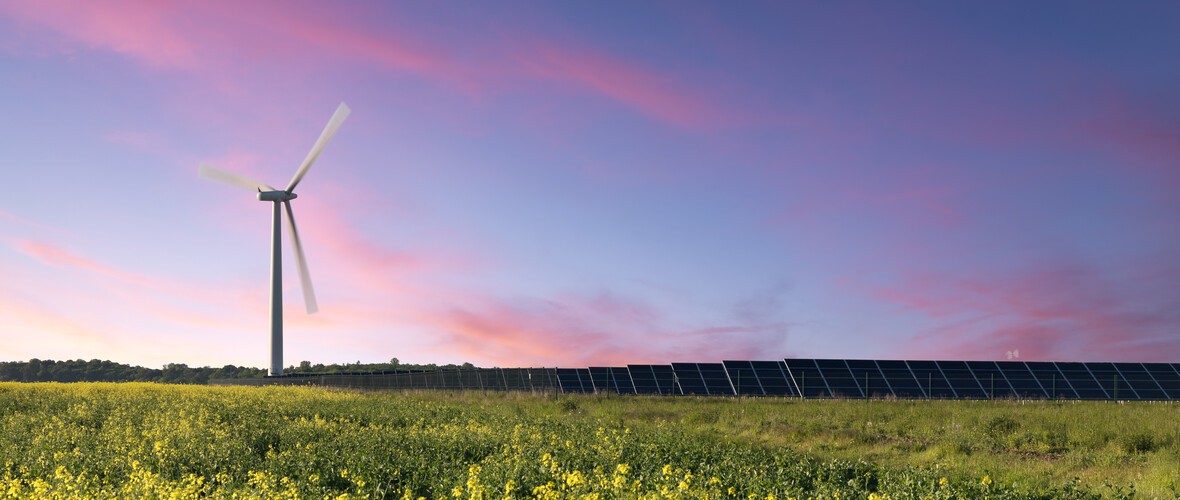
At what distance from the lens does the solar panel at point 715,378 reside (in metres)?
46.1

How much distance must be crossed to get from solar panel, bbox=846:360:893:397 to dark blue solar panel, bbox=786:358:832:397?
1991 millimetres

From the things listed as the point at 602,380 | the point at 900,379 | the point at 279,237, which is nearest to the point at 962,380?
the point at 900,379

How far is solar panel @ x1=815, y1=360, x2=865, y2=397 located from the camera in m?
44.4

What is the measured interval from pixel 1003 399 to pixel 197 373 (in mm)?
115473

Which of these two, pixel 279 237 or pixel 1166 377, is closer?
pixel 1166 377

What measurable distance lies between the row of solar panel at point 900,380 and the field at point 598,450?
11.5 feet

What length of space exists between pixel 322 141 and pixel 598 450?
194 ft

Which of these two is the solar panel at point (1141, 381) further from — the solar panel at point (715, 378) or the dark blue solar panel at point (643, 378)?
the dark blue solar panel at point (643, 378)

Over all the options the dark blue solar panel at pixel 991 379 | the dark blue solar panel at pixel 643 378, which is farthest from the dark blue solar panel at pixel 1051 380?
the dark blue solar panel at pixel 643 378

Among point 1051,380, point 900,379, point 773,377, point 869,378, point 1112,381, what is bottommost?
point 1112,381

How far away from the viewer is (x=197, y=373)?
12862cm

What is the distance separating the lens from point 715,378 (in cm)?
4862

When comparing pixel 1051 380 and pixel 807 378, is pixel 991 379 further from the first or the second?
pixel 807 378

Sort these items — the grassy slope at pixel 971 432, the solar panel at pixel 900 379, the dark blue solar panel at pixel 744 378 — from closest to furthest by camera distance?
the grassy slope at pixel 971 432
the solar panel at pixel 900 379
the dark blue solar panel at pixel 744 378
